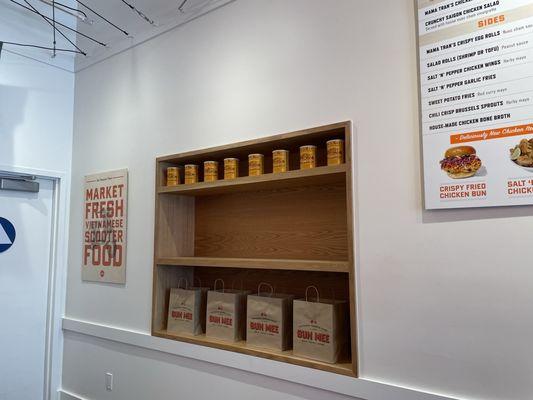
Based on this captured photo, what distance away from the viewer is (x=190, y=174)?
225 centimetres

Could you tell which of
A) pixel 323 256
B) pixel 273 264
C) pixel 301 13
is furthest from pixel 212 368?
pixel 301 13

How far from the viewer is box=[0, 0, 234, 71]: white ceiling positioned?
8.20ft

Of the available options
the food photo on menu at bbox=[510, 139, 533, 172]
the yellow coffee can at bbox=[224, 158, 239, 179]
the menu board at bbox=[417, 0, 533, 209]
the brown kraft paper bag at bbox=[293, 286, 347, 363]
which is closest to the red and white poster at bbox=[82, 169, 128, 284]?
the yellow coffee can at bbox=[224, 158, 239, 179]

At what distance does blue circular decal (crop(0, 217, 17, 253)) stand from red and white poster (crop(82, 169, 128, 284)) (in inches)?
18.3

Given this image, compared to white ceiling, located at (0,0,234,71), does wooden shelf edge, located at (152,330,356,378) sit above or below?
below

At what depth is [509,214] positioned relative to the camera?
1.36m

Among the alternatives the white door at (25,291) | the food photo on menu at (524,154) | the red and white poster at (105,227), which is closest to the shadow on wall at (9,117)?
the white door at (25,291)

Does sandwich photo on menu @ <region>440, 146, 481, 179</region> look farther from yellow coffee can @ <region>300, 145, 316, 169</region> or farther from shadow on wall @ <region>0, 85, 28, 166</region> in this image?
shadow on wall @ <region>0, 85, 28, 166</region>

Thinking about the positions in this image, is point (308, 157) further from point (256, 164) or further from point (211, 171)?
point (211, 171)

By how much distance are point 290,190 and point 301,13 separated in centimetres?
88

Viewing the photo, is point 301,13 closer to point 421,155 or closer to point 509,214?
point 421,155

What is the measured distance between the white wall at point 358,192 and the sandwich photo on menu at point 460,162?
0.37ft

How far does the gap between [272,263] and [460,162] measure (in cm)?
90

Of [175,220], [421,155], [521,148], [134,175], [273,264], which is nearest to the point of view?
[521,148]
